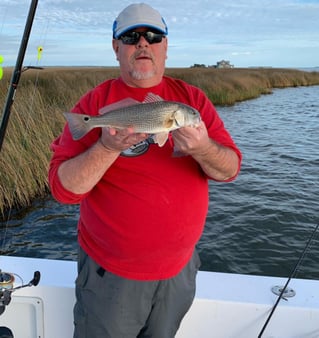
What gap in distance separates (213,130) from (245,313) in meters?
1.25

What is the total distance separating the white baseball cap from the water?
4.91 meters

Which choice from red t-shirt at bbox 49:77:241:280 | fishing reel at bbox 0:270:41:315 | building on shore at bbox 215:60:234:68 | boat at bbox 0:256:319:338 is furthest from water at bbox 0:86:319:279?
building on shore at bbox 215:60:234:68

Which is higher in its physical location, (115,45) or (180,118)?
(115,45)

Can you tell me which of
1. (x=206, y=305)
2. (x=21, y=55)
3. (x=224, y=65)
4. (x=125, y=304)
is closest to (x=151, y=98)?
(x=125, y=304)

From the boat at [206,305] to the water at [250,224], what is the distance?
12.1 feet

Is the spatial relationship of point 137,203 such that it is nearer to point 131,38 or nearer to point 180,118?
point 180,118

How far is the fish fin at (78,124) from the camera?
6.78ft

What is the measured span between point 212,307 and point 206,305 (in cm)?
4

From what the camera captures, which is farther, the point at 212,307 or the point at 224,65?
the point at 224,65

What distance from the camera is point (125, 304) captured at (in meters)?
2.18

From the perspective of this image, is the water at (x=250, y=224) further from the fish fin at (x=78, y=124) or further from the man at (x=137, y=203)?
the fish fin at (x=78, y=124)

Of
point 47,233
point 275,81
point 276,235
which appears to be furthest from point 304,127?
point 275,81

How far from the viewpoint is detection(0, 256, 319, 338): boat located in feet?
8.69

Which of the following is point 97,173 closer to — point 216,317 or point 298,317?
point 216,317
